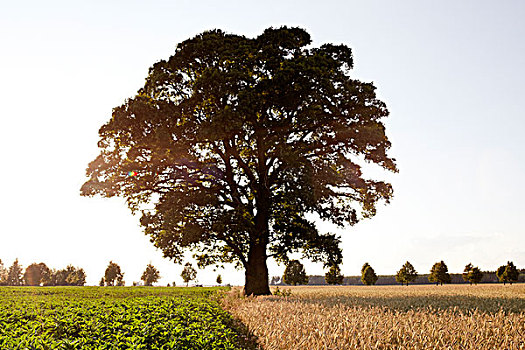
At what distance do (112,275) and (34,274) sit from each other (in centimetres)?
2912

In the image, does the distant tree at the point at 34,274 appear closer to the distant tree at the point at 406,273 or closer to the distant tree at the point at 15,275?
the distant tree at the point at 15,275

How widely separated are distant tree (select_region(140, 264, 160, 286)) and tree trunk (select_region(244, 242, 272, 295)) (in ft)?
251

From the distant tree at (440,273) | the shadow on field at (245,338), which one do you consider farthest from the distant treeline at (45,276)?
the shadow on field at (245,338)

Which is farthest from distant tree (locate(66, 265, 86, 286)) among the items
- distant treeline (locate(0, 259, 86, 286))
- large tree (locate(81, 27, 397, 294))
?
large tree (locate(81, 27, 397, 294))

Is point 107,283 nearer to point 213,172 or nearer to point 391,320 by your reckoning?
point 213,172

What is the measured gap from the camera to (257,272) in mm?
21375

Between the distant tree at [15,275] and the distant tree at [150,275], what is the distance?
43190mm

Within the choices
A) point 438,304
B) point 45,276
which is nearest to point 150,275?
point 45,276

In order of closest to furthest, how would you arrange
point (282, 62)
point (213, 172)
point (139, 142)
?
point (282, 62) < point (139, 142) < point (213, 172)

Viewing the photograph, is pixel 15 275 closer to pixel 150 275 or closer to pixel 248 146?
pixel 150 275

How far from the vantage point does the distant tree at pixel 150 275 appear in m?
92.2

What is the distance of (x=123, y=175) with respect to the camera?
21.1 m

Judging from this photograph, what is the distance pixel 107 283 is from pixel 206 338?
9281 cm

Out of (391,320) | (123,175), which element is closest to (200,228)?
(123,175)
